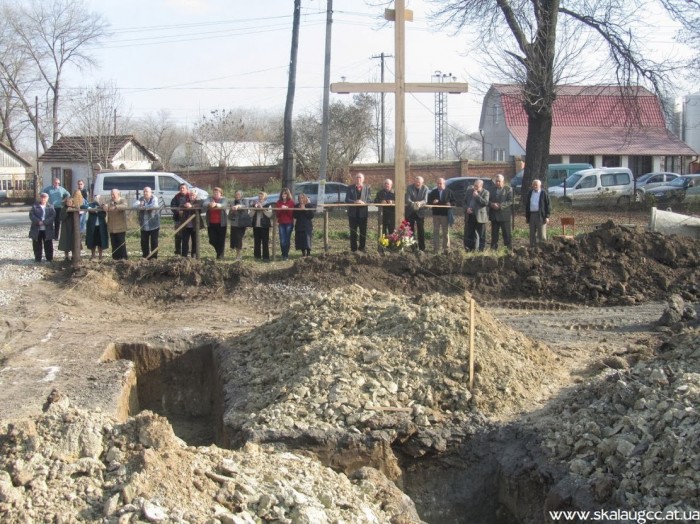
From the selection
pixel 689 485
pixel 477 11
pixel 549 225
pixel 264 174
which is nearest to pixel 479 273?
pixel 549 225

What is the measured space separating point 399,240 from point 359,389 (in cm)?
814

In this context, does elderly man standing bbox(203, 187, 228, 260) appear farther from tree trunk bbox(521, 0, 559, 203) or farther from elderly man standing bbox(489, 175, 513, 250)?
tree trunk bbox(521, 0, 559, 203)

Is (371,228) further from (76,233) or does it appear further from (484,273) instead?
(76,233)

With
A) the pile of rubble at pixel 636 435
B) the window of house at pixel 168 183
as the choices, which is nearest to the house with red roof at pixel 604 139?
the window of house at pixel 168 183

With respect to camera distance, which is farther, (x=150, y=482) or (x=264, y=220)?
(x=264, y=220)

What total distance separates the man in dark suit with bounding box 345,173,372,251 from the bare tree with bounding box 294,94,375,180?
19.6 metres

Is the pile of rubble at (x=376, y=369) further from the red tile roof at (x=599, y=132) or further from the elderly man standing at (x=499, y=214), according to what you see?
the red tile roof at (x=599, y=132)

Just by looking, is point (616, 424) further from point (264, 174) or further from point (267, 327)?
point (264, 174)

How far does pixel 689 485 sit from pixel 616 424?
1189mm

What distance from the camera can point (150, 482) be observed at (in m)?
5.46

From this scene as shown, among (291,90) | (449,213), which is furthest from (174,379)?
(291,90)

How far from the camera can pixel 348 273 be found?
1534 centimetres

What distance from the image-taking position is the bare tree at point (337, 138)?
38.3 m

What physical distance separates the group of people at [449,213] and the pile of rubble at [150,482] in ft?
35.4
